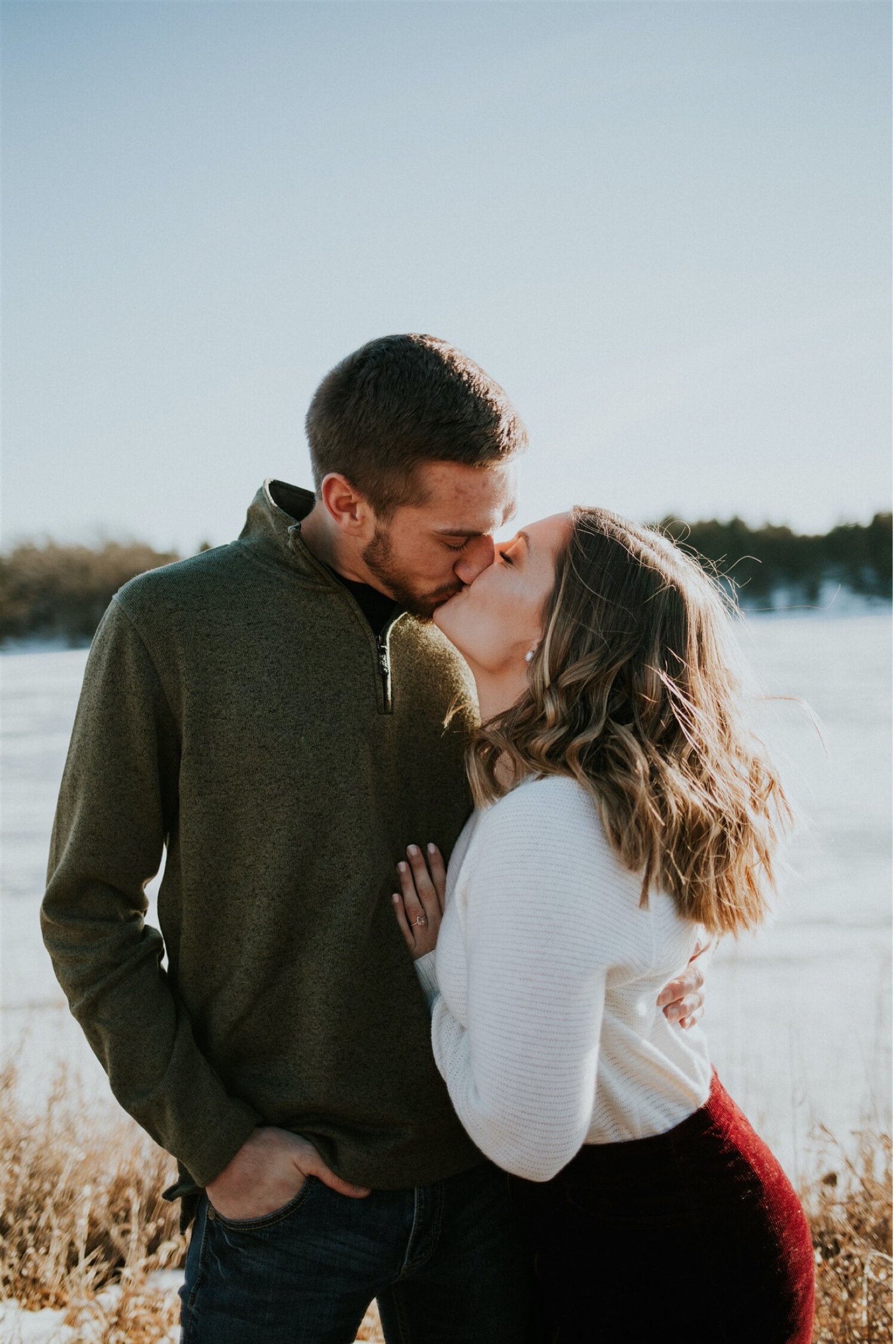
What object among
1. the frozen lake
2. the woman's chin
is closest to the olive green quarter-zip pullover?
the woman's chin

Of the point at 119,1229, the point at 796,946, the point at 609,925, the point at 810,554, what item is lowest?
the point at 796,946

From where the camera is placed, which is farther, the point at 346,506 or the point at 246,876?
the point at 346,506

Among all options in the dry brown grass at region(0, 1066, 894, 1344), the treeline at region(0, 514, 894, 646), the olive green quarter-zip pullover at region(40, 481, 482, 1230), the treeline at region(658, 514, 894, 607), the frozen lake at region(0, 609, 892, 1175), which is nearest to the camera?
the olive green quarter-zip pullover at region(40, 481, 482, 1230)

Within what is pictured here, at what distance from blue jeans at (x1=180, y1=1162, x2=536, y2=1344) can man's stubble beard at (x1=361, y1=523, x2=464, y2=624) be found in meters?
0.94

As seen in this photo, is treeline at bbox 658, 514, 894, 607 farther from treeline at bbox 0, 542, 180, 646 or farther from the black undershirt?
the black undershirt

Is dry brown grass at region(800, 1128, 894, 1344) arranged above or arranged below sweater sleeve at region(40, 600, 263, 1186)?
below

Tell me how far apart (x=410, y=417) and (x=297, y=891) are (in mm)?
796

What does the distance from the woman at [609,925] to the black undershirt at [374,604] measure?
0.47 feet

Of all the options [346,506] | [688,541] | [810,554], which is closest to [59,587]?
[688,541]

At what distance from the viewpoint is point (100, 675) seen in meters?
1.45

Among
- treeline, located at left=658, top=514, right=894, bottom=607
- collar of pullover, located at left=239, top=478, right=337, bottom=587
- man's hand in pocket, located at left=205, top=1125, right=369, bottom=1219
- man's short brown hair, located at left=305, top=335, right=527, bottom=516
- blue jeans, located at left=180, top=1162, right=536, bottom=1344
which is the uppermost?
man's short brown hair, located at left=305, top=335, right=527, bottom=516

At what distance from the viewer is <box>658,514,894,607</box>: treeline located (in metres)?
10.5

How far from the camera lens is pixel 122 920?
4.87 ft

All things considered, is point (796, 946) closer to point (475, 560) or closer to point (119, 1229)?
point (119, 1229)
